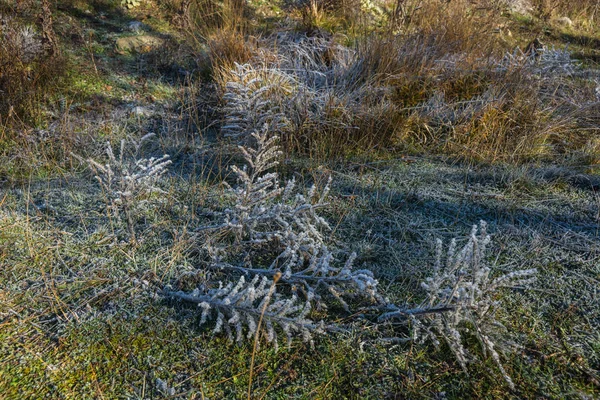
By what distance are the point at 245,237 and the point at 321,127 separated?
134 cm

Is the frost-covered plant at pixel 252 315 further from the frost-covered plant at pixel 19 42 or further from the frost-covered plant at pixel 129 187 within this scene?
the frost-covered plant at pixel 19 42

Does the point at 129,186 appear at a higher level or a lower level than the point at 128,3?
lower

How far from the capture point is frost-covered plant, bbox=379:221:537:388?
162cm

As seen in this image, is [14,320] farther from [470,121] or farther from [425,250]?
[470,121]

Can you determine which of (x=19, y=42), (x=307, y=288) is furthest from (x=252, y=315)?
(x=19, y=42)

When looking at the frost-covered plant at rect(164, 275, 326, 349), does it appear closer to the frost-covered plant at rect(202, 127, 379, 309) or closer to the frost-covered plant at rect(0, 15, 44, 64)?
the frost-covered plant at rect(202, 127, 379, 309)

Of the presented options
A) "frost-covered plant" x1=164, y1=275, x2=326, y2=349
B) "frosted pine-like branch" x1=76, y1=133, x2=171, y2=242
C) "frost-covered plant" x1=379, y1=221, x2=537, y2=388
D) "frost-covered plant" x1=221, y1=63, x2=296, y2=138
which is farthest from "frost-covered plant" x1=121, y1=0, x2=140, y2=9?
"frost-covered plant" x1=379, y1=221, x2=537, y2=388

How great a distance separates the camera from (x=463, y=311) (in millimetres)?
1689

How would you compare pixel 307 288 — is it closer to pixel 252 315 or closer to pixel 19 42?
pixel 252 315

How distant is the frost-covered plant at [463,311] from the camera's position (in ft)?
5.32

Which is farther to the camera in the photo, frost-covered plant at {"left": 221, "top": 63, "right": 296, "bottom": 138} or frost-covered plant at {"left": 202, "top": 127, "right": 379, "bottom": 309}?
frost-covered plant at {"left": 221, "top": 63, "right": 296, "bottom": 138}

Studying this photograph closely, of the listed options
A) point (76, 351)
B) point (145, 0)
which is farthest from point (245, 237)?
point (145, 0)

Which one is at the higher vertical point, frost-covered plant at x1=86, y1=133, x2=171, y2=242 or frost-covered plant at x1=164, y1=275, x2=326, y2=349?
frost-covered plant at x1=86, y1=133, x2=171, y2=242

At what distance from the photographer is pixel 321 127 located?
3.26 meters
